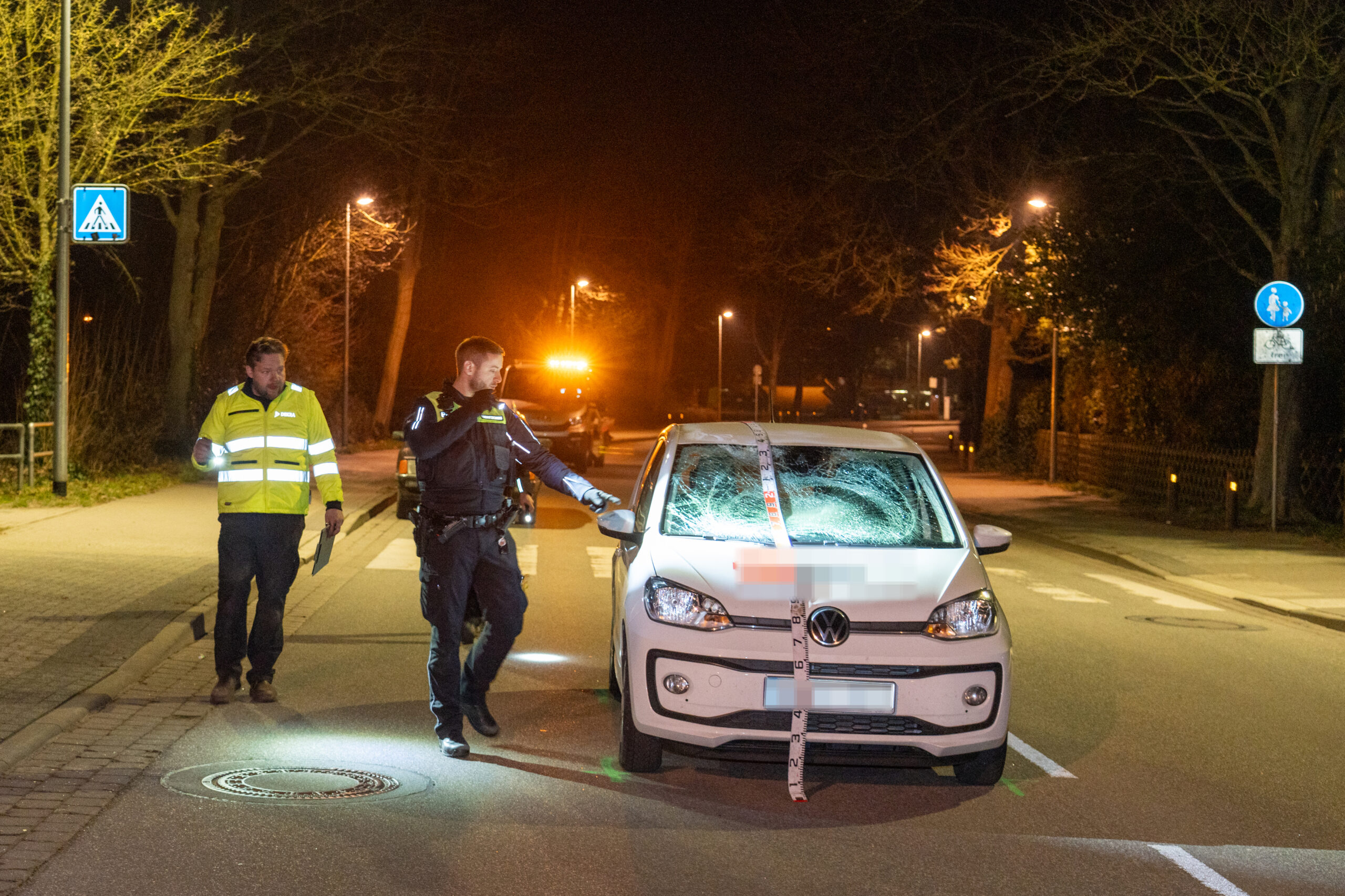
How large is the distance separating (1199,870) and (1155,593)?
374 inches

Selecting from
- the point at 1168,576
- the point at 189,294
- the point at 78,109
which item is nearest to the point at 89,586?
the point at 1168,576

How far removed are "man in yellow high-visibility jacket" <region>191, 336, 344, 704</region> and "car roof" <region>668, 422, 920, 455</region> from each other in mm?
1936

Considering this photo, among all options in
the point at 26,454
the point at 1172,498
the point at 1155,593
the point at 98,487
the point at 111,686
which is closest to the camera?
the point at 111,686

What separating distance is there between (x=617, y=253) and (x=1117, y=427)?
149ft

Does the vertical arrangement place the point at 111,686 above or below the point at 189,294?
below

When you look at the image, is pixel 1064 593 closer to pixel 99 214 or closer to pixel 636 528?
pixel 636 528

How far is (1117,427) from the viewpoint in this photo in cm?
2964

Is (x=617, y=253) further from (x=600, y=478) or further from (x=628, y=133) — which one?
(x=600, y=478)

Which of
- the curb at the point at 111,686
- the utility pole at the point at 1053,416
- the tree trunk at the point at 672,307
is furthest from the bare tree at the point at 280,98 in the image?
the tree trunk at the point at 672,307

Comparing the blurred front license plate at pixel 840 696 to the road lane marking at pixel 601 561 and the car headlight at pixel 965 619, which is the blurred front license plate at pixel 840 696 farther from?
the road lane marking at pixel 601 561

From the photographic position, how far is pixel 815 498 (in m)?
7.32

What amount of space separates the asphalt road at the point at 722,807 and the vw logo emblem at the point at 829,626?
2.30 feet

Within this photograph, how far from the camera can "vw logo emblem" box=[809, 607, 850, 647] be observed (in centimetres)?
631

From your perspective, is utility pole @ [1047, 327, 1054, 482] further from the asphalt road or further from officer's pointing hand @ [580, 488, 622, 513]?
officer's pointing hand @ [580, 488, 622, 513]
